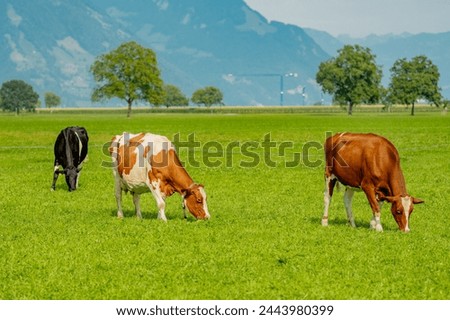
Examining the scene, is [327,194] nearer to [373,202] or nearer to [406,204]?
[373,202]

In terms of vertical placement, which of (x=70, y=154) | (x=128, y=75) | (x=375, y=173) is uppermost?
(x=128, y=75)

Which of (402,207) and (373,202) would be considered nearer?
(402,207)

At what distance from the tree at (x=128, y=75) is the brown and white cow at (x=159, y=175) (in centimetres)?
13270

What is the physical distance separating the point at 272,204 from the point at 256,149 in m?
28.3

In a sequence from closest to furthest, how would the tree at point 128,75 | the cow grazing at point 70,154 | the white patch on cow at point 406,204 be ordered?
the white patch on cow at point 406,204 → the cow grazing at point 70,154 → the tree at point 128,75

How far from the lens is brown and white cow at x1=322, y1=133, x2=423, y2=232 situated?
1645 cm

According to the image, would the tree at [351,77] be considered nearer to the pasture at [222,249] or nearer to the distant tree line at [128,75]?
the distant tree line at [128,75]

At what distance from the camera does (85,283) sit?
12359mm

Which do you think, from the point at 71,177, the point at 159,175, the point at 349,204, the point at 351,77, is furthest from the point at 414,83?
the point at 159,175

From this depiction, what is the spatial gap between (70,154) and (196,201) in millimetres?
10630

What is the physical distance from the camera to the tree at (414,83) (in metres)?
186

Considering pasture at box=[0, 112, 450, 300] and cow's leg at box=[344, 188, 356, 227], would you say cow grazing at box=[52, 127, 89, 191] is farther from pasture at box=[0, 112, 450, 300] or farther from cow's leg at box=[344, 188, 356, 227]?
cow's leg at box=[344, 188, 356, 227]

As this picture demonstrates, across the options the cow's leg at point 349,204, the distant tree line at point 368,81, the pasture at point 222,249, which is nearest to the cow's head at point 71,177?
→ the pasture at point 222,249

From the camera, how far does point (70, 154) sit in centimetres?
2727
